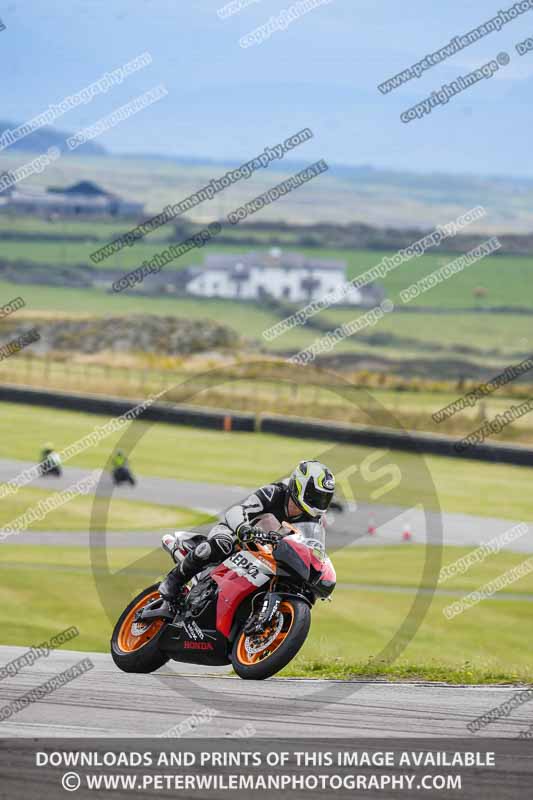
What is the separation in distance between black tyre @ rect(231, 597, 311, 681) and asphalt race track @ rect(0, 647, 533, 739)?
197 mm

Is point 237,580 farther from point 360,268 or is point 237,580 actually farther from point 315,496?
point 360,268

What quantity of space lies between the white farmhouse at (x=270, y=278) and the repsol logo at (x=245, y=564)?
147 meters

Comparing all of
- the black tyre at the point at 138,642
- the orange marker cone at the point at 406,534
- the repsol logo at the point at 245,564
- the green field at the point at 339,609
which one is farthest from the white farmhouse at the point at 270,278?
the repsol logo at the point at 245,564

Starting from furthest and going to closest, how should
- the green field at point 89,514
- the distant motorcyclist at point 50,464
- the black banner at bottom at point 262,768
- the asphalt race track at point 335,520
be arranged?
1. the distant motorcyclist at point 50,464
2. the green field at point 89,514
3. the asphalt race track at point 335,520
4. the black banner at bottom at point 262,768

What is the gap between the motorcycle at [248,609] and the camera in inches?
333

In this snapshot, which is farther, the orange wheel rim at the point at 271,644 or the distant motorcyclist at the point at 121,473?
the distant motorcyclist at the point at 121,473

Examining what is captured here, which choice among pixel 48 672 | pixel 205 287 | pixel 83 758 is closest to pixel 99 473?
pixel 48 672

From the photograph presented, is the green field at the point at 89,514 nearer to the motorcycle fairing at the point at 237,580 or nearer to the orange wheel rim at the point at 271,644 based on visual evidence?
the motorcycle fairing at the point at 237,580

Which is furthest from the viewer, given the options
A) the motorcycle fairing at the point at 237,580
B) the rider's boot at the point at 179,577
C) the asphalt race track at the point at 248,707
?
the rider's boot at the point at 179,577

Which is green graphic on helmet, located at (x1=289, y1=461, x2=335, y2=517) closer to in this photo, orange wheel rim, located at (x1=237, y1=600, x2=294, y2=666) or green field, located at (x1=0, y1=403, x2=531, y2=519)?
orange wheel rim, located at (x1=237, y1=600, x2=294, y2=666)

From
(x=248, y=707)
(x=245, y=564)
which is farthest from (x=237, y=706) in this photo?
(x=245, y=564)

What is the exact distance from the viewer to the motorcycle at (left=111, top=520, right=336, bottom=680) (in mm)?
8461

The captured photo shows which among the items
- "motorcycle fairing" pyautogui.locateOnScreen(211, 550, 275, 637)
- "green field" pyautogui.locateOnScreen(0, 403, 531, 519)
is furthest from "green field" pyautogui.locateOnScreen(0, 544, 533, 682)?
"green field" pyautogui.locateOnScreen(0, 403, 531, 519)

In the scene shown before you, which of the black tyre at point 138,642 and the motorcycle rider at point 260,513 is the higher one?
the motorcycle rider at point 260,513
